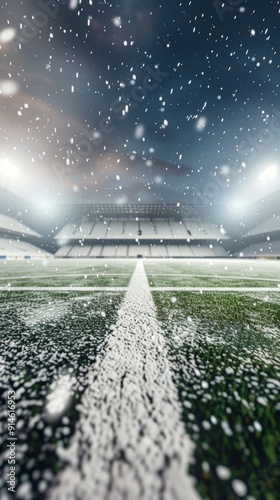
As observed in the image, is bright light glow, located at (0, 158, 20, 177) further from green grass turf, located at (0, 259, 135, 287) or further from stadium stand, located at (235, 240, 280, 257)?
stadium stand, located at (235, 240, 280, 257)

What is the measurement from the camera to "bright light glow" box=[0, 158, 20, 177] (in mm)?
31219

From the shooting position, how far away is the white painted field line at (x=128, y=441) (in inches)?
11.2

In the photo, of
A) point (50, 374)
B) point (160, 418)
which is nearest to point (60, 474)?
point (160, 418)

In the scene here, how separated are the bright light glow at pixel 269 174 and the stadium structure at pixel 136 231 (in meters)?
4.26

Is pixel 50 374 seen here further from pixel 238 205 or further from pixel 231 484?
pixel 238 205

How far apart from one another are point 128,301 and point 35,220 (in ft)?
139

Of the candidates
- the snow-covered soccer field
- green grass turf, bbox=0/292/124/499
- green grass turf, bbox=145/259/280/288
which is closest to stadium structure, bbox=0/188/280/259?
green grass turf, bbox=145/259/280/288

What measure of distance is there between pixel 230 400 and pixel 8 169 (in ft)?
127

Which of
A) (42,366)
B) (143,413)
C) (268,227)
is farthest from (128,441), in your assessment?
(268,227)

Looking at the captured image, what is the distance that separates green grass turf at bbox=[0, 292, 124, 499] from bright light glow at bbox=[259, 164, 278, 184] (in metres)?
37.5

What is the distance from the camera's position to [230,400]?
19.2 inches

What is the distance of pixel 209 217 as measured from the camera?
141 ft

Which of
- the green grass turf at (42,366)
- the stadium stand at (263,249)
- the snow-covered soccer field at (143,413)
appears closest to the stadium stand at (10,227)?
the green grass turf at (42,366)

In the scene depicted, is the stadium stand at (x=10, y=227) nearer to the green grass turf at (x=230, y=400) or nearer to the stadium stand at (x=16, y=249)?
the stadium stand at (x=16, y=249)
